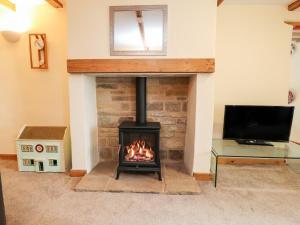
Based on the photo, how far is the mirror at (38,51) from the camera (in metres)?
2.82

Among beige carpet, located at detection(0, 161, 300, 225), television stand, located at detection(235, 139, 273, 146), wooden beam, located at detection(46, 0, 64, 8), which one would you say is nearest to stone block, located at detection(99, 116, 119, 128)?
beige carpet, located at detection(0, 161, 300, 225)

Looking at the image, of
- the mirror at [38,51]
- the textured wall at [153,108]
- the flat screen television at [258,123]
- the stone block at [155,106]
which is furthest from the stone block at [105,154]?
the flat screen television at [258,123]

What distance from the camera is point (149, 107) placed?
2873 mm

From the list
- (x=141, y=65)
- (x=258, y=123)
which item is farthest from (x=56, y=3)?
(x=258, y=123)

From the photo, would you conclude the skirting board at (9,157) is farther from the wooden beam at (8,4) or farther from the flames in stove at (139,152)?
the wooden beam at (8,4)

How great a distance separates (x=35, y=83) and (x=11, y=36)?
0.71m

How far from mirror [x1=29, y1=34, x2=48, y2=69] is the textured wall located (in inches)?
33.1

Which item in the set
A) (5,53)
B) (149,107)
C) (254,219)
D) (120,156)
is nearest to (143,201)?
(120,156)

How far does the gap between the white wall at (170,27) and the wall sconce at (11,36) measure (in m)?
1.07

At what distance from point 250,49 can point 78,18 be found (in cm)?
230

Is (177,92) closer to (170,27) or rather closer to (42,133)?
(170,27)

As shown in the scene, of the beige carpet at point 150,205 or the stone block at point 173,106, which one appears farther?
the stone block at point 173,106

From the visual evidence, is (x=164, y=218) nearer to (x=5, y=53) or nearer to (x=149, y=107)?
(x=149, y=107)

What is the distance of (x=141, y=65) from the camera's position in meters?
2.31
